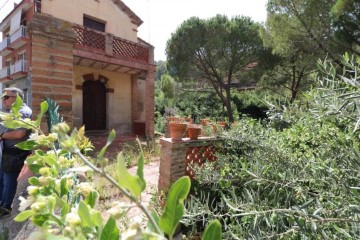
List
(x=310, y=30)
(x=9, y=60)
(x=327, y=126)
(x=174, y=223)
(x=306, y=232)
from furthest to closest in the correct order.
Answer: (x=9, y=60), (x=310, y=30), (x=327, y=126), (x=306, y=232), (x=174, y=223)

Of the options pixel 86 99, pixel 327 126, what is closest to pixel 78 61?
pixel 86 99

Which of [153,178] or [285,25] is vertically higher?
[285,25]

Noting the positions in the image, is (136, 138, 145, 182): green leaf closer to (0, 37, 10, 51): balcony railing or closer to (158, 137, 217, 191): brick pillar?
(158, 137, 217, 191): brick pillar

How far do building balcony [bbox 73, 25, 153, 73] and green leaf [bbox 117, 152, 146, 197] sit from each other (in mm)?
9387

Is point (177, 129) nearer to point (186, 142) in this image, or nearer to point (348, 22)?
point (186, 142)

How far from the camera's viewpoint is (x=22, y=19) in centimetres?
1126

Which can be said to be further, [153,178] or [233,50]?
[233,50]

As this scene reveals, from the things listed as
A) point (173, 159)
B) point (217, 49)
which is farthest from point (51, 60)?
point (217, 49)

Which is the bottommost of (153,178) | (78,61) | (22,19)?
(153,178)

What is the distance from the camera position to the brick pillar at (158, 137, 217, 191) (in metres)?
3.56

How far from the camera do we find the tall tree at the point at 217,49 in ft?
43.3

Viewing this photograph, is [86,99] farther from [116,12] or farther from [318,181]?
[318,181]

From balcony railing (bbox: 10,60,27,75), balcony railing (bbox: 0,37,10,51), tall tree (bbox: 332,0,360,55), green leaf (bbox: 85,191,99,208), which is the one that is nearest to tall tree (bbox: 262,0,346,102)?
tall tree (bbox: 332,0,360,55)

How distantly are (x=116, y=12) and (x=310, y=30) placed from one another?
8647 millimetres
